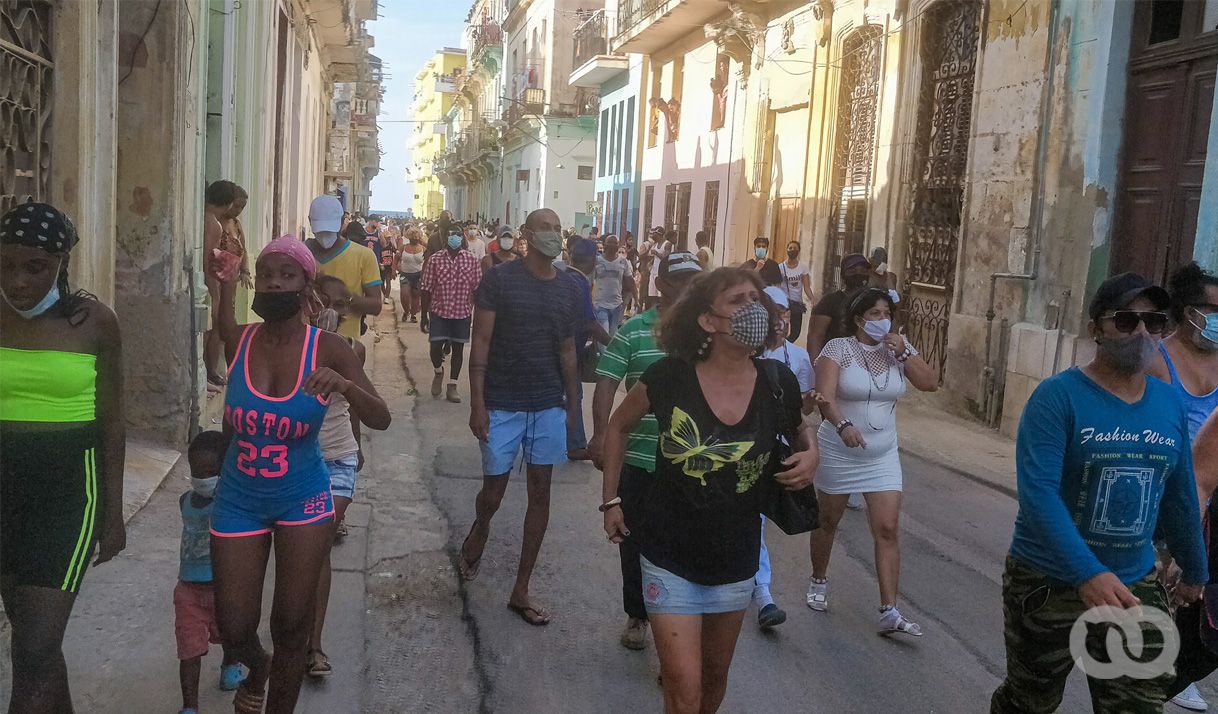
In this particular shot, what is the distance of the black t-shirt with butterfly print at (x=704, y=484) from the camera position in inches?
135

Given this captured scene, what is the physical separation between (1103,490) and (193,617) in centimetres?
297

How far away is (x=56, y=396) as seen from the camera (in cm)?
333

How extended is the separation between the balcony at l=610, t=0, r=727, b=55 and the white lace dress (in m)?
19.2

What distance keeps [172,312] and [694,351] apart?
528cm

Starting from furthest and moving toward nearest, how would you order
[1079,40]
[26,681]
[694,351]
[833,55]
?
[833,55] → [1079,40] → [694,351] → [26,681]

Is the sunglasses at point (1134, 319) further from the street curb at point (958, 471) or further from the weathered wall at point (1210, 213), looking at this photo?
the weathered wall at point (1210, 213)

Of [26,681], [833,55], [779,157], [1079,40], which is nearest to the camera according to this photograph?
[26,681]

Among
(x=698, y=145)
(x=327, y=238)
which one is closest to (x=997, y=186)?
(x=327, y=238)

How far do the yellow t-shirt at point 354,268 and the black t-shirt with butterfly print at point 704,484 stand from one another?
3.84 metres

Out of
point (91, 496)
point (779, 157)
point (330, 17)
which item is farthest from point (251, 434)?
point (330, 17)

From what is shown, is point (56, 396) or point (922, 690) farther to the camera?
point (922, 690)

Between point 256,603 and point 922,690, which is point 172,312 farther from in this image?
point 922,690

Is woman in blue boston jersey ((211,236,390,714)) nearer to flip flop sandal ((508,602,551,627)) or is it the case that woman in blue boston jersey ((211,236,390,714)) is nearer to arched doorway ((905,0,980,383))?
flip flop sandal ((508,602,551,627))

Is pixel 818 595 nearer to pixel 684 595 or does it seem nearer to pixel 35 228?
pixel 684 595
